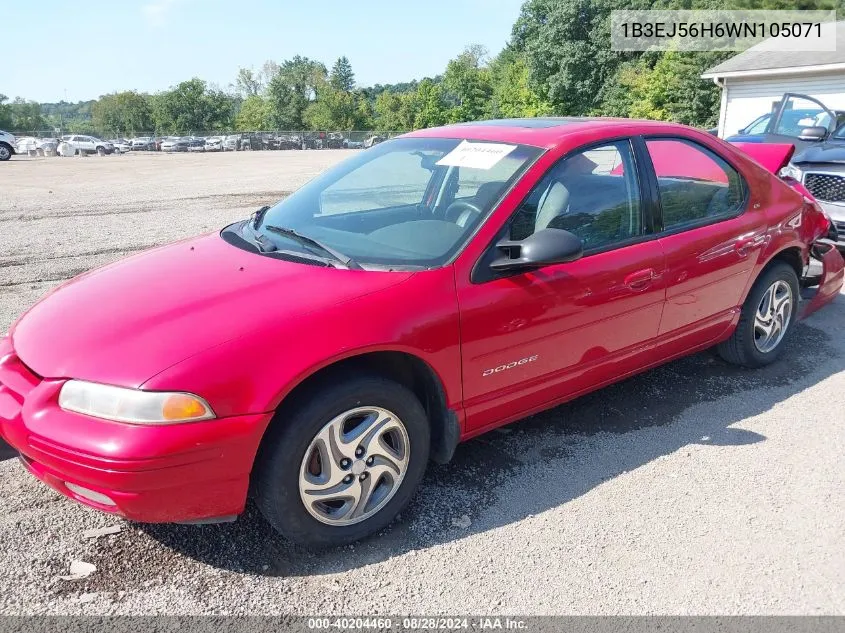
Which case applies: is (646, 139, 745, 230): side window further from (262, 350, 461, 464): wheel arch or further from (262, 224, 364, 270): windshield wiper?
(262, 224, 364, 270): windshield wiper

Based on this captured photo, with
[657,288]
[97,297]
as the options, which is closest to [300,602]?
[97,297]

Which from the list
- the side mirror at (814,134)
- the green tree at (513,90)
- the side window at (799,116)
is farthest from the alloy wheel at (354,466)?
the green tree at (513,90)

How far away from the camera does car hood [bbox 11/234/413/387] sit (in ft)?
7.74

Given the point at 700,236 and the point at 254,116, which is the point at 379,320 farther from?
the point at 254,116

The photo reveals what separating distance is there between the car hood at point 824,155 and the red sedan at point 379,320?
4.11 m

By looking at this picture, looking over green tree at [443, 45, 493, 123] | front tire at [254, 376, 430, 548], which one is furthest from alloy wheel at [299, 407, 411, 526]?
green tree at [443, 45, 493, 123]

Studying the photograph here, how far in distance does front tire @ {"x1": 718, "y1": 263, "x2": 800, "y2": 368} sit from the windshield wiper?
268 centimetres

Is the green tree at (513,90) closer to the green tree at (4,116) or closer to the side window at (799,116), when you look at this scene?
the side window at (799,116)

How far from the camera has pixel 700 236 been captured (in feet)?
12.3

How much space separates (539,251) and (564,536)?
1170mm

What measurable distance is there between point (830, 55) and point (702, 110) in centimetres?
1762

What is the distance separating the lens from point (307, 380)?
255cm

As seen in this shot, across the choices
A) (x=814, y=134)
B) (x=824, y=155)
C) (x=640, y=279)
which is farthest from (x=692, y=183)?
(x=814, y=134)

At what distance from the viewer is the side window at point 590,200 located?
123 inches
